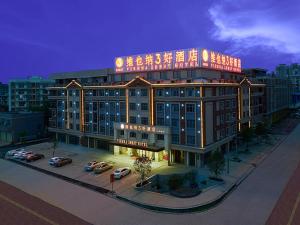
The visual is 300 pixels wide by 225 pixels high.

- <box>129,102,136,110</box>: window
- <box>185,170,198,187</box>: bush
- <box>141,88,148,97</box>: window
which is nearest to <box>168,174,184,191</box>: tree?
<box>185,170,198,187</box>: bush

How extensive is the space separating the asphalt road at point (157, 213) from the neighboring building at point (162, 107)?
1088 centimetres

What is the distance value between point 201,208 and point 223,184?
802 cm

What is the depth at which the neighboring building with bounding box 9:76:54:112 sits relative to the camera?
104250mm

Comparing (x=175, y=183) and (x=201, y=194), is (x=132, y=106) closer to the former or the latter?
(x=175, y=183)

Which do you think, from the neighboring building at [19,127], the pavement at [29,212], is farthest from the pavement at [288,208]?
the neighboring building at [19,127]

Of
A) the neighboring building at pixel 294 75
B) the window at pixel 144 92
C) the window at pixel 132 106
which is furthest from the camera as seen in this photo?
the neighboring building at pixel 294 75

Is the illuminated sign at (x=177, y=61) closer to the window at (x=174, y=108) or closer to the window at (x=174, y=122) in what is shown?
the window at (x=174, y=108)

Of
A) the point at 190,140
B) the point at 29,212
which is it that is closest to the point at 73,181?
the point at 29,212

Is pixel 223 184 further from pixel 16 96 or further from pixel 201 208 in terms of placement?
pixel 16 96

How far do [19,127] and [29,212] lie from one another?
4747cm

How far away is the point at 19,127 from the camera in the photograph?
Result: 71.6 m

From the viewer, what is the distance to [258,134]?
60.4m

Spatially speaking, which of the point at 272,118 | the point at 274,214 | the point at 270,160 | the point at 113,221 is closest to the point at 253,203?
the point at 274,214

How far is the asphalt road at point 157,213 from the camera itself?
27297 millimetres
